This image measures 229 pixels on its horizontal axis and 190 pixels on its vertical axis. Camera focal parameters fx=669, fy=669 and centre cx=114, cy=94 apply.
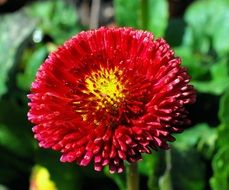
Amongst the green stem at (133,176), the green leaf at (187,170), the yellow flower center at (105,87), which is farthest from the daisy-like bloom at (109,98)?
the green leaf at (187,170)

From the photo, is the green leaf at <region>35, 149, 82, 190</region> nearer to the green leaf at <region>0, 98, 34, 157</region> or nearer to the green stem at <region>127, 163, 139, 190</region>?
the green leaf at <region>0, 98, 34, 157</region>

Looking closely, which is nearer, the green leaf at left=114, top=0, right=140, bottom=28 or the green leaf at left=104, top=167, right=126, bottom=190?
the green leaf at left=104, top=167, right=126, bottom=190

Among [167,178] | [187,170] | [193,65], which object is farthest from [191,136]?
[167,178]

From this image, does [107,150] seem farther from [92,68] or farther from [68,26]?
[68,26]

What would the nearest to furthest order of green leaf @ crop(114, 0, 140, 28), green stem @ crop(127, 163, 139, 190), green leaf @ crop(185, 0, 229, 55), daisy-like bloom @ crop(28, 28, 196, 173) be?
daisy-like bloom @ crop(28, 28, 196, 173), green stem @ crop(127, 163, 139, 190), green leaf @ crop(114, 0, 140, 28), green leaf @ crop(185, 0, 229, 55)

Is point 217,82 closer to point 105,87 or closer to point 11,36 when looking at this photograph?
point 11,36

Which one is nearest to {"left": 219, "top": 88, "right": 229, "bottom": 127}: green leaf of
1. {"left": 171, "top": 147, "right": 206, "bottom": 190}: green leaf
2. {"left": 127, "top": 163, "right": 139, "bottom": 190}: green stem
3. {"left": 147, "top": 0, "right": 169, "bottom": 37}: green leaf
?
{"left": 171, "top": 147, "right": 206, "bottom": 190}: green leaf

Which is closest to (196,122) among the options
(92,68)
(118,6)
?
(118,6)

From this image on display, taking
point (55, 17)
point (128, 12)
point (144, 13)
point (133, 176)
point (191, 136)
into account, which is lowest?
point (133, 176)
